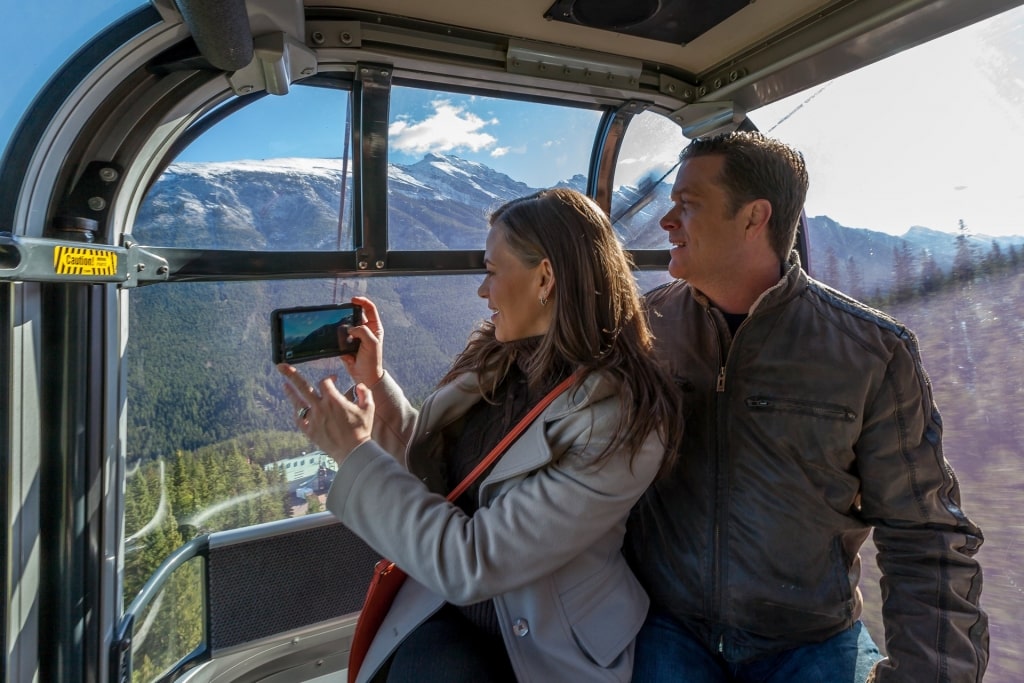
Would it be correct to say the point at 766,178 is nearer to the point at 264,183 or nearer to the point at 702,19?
the point at 702,19

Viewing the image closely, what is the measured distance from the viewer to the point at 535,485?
1.38 metres

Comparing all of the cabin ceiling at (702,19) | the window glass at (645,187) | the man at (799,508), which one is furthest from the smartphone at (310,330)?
the window glass at (645,187)

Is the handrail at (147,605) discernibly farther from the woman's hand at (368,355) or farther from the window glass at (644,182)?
the window glass at (644,182)

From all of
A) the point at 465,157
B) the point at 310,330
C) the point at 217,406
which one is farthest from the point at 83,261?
the point at 465,157

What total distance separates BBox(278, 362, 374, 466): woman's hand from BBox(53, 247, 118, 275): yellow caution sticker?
0.61 metres

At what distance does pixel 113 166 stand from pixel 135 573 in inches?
52.6

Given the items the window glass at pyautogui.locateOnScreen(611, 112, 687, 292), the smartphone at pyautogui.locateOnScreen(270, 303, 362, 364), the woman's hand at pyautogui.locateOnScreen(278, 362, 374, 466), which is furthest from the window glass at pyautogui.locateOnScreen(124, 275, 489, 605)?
the window glass at pyautogui.locateOnScreen(611, 112, 687, 292)

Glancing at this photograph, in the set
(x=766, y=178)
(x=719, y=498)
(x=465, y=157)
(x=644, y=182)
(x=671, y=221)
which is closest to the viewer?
(x=719, y=498)

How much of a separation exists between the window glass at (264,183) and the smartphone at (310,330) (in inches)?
21.3

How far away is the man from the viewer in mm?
1580

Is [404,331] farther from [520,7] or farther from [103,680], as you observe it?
[103,680]

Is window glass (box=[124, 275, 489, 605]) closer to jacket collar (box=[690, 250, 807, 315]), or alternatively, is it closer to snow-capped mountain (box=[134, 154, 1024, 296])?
snow-capped mountain (box=[134, 154, 1024, 296])

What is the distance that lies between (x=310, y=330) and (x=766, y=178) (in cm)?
154

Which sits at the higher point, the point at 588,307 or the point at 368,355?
the point at 588,307
